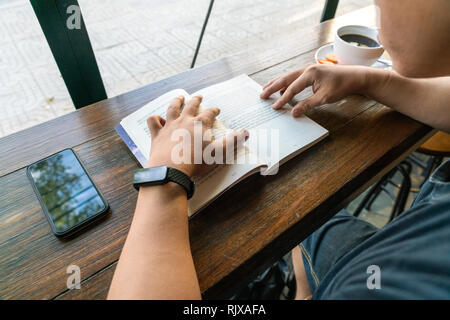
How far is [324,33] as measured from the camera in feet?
3.56

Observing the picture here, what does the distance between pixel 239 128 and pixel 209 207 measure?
22cm

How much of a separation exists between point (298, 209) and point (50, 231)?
48 cm

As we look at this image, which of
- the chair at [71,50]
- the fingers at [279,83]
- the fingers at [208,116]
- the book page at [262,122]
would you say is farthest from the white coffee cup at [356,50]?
the chair at [71,50]

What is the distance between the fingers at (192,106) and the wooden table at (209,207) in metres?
0.17

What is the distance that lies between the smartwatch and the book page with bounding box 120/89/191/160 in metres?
0.10

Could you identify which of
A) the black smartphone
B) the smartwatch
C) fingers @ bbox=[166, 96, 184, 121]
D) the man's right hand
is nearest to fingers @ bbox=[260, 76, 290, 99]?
the man's right hand

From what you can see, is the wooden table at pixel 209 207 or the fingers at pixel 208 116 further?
the fingers at pixel 208 116

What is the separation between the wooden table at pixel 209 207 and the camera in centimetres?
46

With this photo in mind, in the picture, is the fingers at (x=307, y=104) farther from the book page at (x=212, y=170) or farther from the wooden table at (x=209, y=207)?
the book page at (x=212, y=170)

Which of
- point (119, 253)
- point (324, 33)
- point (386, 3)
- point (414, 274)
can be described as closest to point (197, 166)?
point (119, 253)

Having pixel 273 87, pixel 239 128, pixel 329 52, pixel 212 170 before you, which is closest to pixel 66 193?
pixel 212 170

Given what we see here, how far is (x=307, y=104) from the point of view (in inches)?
27.3
